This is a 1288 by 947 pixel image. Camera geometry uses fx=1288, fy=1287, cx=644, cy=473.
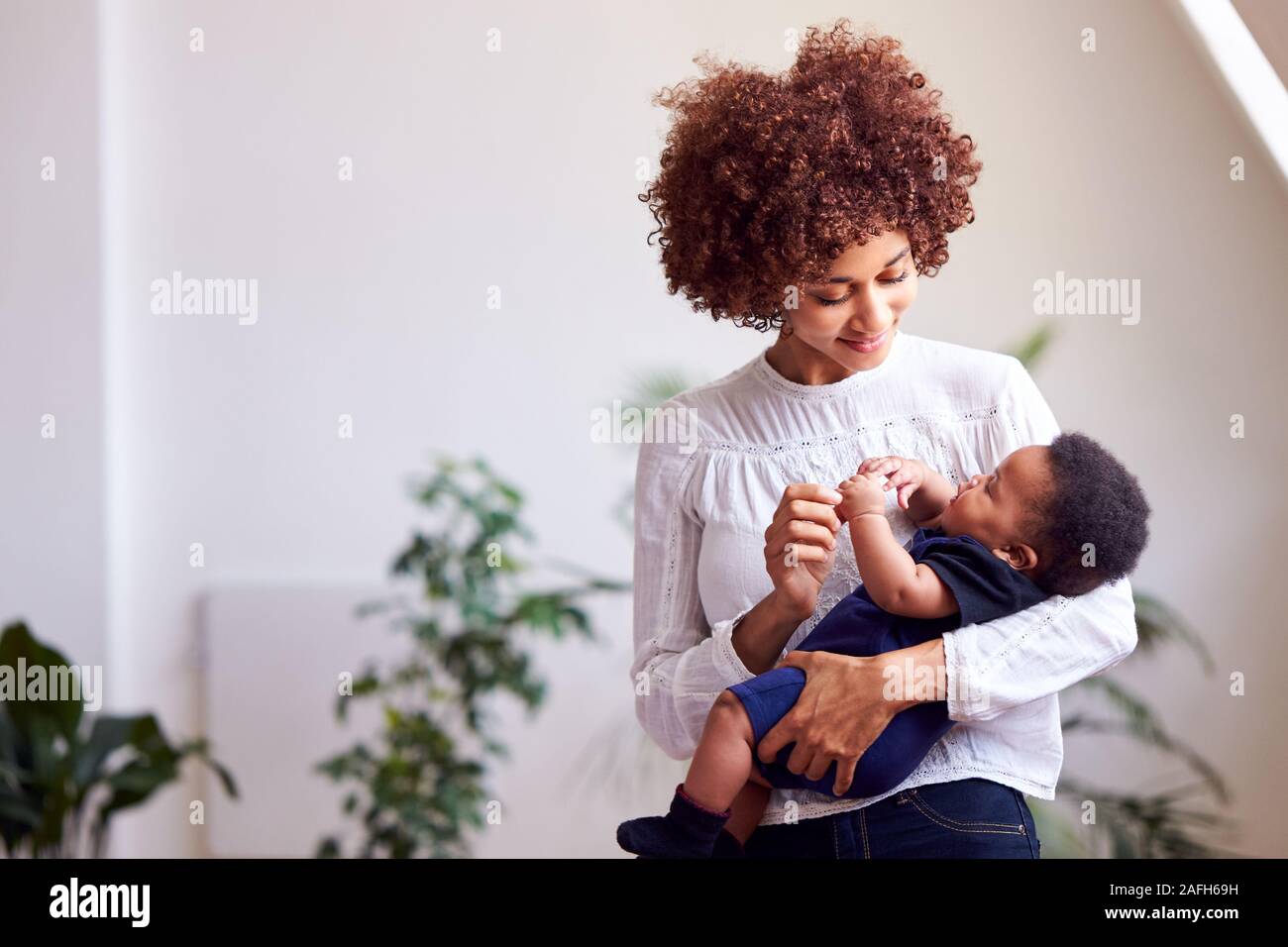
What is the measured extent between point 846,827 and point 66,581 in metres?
2.38

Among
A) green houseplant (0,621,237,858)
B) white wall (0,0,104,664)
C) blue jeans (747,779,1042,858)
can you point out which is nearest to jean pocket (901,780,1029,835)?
blue jeans (747,779,1042,858)

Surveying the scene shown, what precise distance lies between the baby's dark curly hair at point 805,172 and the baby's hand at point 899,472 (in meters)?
0.24

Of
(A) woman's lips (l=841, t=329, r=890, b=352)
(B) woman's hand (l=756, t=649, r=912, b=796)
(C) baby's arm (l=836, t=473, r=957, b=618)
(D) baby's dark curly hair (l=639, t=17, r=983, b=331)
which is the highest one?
(D) baby's dark curly hair (l=639, t=17, r=983, b=331)

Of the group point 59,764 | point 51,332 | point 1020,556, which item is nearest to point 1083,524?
point 1020,556

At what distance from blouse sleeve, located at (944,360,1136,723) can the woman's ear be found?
0.07m

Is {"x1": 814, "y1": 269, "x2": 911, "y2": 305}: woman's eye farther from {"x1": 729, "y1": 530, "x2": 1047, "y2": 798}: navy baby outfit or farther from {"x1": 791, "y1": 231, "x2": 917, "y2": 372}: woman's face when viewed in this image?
{"x1": 729, "y1": 530, "x2": 1047, "y2": 798}: navy baby outfit

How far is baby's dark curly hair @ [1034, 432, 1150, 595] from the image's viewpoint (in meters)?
1.55

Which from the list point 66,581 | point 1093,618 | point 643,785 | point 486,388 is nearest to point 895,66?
point 1093,618

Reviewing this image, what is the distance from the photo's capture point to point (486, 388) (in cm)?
322

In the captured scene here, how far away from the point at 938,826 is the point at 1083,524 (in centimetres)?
40

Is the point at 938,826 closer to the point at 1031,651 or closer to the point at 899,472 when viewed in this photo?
the point at 1031,651

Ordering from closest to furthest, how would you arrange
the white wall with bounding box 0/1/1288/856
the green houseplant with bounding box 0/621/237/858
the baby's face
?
the baby's face → the green houseplant with bounding box 0/621/237/858 → the white wall with bounding box 0/1/1288/856

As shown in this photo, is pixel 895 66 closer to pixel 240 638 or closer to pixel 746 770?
pixel 746 770

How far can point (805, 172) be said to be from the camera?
62.2 inches
